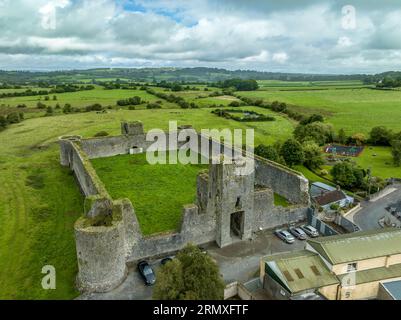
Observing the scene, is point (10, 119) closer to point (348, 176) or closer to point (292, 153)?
point (292, 153)

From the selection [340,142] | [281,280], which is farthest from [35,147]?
[340,142]

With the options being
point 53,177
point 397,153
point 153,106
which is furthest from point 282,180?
point 153,106

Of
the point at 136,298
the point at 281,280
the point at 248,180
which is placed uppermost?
the point at 248,180

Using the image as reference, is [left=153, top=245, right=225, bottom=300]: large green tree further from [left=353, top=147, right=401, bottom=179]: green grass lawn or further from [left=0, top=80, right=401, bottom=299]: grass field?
[left=353, top=147, right=401, bottom=179]: green grass lawn

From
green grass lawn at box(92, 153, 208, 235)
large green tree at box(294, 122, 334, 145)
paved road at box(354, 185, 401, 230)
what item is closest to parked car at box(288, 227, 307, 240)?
paved road at box(354, 185, 401, 230)

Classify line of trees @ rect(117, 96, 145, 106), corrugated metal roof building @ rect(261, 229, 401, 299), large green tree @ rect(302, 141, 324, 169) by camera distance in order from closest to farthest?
corrugated metal roof building @ rect(261, 229, 401, 299)
large green tree @ rect(302, 141, 324, 169)
line of trees @ rect(117, 96, 145, 106)

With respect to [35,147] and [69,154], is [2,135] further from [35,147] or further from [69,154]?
[69,154]
